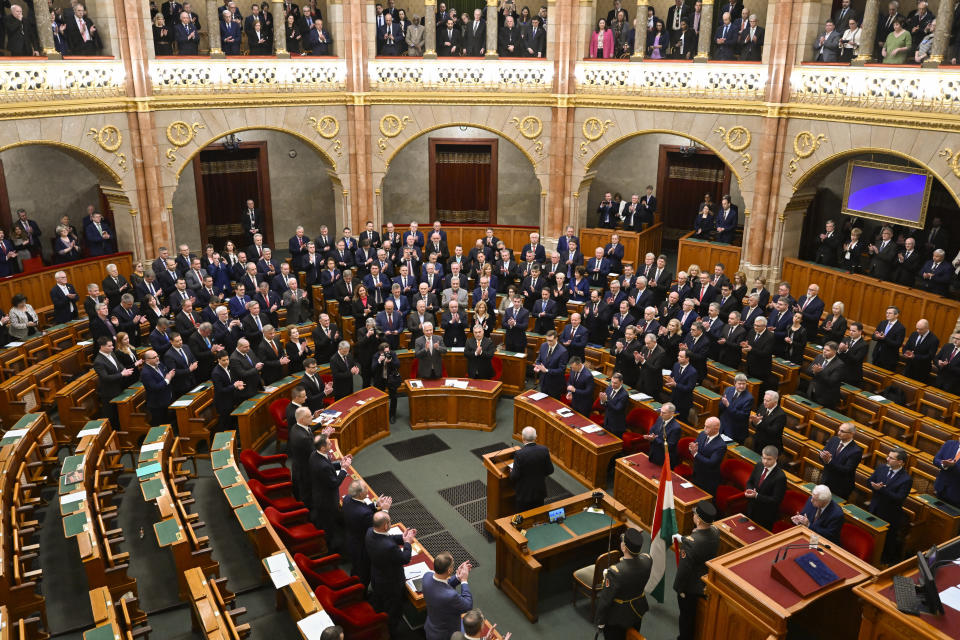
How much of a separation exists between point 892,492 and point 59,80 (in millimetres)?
15394

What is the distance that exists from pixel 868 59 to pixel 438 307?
9.19m

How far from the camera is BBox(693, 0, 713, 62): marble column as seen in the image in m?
16.6

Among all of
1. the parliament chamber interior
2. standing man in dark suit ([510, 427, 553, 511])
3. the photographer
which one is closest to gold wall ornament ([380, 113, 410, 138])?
the parliament chamber interior

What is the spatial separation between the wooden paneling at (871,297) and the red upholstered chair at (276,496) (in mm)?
11048

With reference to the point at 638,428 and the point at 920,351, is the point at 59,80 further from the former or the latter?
the point at 920,351

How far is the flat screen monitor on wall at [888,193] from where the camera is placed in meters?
14.8

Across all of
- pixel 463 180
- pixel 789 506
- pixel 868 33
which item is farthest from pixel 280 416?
pixel 463 180

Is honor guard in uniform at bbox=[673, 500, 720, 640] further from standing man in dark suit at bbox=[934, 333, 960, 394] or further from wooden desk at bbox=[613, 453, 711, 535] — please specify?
standing man in dark suit at bbox=[934, 333, 960, 394]

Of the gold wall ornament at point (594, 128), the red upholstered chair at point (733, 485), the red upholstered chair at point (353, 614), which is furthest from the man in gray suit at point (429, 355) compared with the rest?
the gold wall ornament at point (594, 128)

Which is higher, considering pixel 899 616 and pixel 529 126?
pixel 529 126

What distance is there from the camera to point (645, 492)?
384 inches

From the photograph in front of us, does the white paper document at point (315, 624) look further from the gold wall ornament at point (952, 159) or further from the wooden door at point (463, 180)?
the wooden door at point (463, 180)

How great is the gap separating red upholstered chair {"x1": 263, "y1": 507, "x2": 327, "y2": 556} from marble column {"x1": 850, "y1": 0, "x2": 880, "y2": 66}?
41.5ft

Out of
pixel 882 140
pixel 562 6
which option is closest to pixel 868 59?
pixel 882 140
